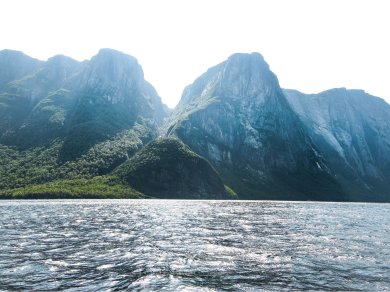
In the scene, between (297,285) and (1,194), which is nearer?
(297,285)

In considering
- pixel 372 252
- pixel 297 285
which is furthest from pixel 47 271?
pixel 372 252

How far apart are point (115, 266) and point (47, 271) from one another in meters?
6.40

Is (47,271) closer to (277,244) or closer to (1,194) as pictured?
(277,244)

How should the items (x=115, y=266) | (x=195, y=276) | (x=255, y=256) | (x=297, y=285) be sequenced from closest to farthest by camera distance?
(x=297, y=285) → (x=195, y=276) → (x=115, y=266) → (x=255, y=256)

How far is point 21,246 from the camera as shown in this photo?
45531 millimetres

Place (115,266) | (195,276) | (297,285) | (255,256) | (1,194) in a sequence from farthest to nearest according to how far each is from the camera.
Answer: (1,194)
(255,256)
(115,266)
(195,276)
(297,285)

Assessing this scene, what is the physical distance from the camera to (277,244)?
5175 centimetres

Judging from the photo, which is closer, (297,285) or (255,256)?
(297,285)

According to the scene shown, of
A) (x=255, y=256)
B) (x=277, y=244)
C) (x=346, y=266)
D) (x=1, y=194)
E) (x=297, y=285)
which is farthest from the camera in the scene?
(x=1, y=194)

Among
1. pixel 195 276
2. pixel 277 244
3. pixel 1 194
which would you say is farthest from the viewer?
pixel 1 194

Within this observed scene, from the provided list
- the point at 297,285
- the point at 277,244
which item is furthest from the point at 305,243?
the point at 297,285

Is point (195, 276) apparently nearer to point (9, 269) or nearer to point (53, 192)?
point (9, 269)

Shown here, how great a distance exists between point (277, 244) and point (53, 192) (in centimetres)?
16796

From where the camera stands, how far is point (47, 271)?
33812 millimetres
